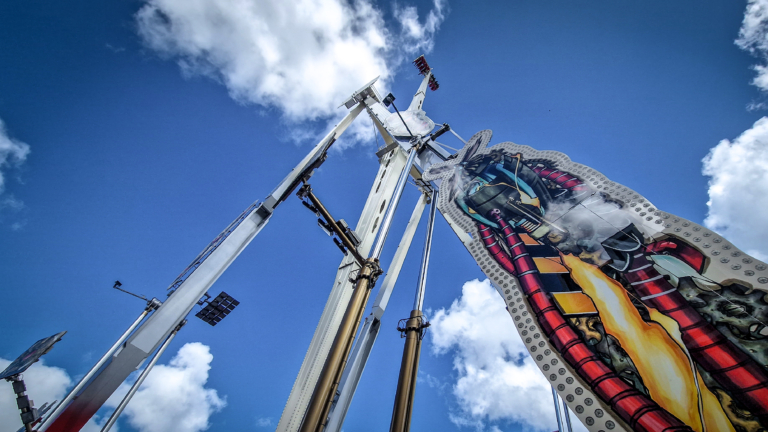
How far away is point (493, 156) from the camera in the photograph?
8695mm

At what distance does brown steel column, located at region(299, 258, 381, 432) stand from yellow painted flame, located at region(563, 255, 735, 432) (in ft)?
11.6

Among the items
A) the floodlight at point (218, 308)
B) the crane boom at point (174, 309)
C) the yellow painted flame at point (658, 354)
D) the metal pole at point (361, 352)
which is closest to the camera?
the yellow painted flame at point (658, 354)

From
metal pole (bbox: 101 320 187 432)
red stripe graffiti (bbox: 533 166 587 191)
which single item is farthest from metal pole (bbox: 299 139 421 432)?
metal pole (bbox: 101 320 187 432)

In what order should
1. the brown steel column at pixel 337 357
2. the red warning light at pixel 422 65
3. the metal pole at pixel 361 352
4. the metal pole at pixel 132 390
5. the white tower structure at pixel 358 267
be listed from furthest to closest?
1. the red warning light at pixel 422 65
2. the metal pole at pixel 132 390
3. the white tower structure at pixel 358 267
4. the metal pole at pixel 361 352
5. the brown steel column at pixel 337 357

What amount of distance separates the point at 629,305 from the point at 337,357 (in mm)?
→ 4304

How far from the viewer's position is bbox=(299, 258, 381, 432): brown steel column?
3.30 metres

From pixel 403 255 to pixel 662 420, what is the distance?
6594 mm

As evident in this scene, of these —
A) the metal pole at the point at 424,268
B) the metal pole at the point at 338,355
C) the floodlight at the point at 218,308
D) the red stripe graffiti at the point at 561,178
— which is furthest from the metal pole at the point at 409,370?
the floodlight at the point at 218,308

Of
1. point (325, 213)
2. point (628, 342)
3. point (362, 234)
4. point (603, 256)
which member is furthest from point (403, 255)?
point (628, 342)

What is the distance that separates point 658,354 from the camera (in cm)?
403

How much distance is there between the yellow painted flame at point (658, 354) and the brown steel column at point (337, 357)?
3533 millimetres

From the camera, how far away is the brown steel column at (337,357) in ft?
10.8

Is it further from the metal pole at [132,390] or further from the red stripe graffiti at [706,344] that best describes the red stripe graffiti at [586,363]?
the metal pole at [132,390]

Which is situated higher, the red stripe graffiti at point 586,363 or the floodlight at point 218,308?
the floodlight at point 218,308
